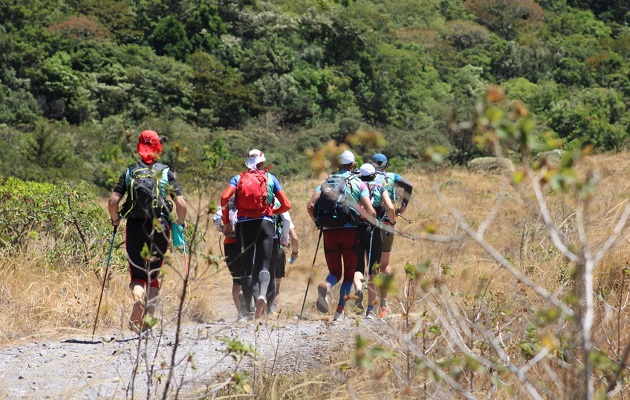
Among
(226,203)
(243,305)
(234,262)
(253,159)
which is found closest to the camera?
(226,203)

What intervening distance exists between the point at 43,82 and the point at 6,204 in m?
26.7

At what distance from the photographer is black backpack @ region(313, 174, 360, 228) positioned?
22.0 ft

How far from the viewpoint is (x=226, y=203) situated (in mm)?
6582

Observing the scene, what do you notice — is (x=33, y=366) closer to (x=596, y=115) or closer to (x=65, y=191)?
(x=65, y=191)

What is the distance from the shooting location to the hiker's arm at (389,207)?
7.10 meters

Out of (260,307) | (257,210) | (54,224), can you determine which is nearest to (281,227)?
(257,210)

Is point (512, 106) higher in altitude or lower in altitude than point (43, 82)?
higher

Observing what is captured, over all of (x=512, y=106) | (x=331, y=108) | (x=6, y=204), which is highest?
(x=512, y=106)

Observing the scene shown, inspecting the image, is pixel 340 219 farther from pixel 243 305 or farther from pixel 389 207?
pixel 243 305

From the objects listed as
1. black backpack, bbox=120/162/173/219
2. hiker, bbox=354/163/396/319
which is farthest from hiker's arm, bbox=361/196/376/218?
black backpack, bbox=120/162/173/219

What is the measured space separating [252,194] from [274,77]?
29207 mm

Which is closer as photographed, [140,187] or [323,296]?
[140,187]

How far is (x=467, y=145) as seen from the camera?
27.0 m

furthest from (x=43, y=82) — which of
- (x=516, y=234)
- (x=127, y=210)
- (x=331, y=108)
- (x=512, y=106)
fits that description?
(x=512, y=106)
